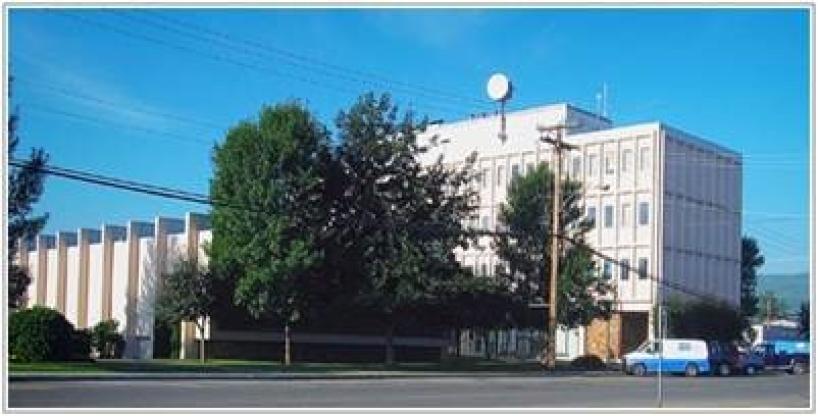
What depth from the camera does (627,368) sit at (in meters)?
48.8

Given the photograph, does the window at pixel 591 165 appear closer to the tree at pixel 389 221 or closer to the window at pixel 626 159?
the window at pixel 626 159

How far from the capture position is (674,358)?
49969mm

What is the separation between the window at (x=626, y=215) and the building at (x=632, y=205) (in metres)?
0.07

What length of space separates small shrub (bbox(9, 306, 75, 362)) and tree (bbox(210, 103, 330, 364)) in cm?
785

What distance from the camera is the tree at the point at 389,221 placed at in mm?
48281

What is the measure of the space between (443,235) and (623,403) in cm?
2456

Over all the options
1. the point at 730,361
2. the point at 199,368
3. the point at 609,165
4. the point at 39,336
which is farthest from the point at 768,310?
the point at 39,336

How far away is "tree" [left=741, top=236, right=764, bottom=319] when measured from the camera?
73875mm

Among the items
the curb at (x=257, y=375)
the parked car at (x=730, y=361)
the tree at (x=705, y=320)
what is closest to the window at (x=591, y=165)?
the tree at (x=705, y=320)

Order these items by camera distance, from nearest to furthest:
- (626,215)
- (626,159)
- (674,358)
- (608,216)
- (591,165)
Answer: (674,358) → (626,159) → (591,165) → (626,215) → (608,216)

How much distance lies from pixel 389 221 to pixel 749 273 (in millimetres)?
A: 33914

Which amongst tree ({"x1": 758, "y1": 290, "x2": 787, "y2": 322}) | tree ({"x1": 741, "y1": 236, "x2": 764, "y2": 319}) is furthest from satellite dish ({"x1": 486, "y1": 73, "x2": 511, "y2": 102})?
tree ({"x1": 758, "y1": 290, "x2": 787, "y2": 322})

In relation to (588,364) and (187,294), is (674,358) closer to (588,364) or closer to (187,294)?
(588,364)

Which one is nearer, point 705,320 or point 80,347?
point 80,347
